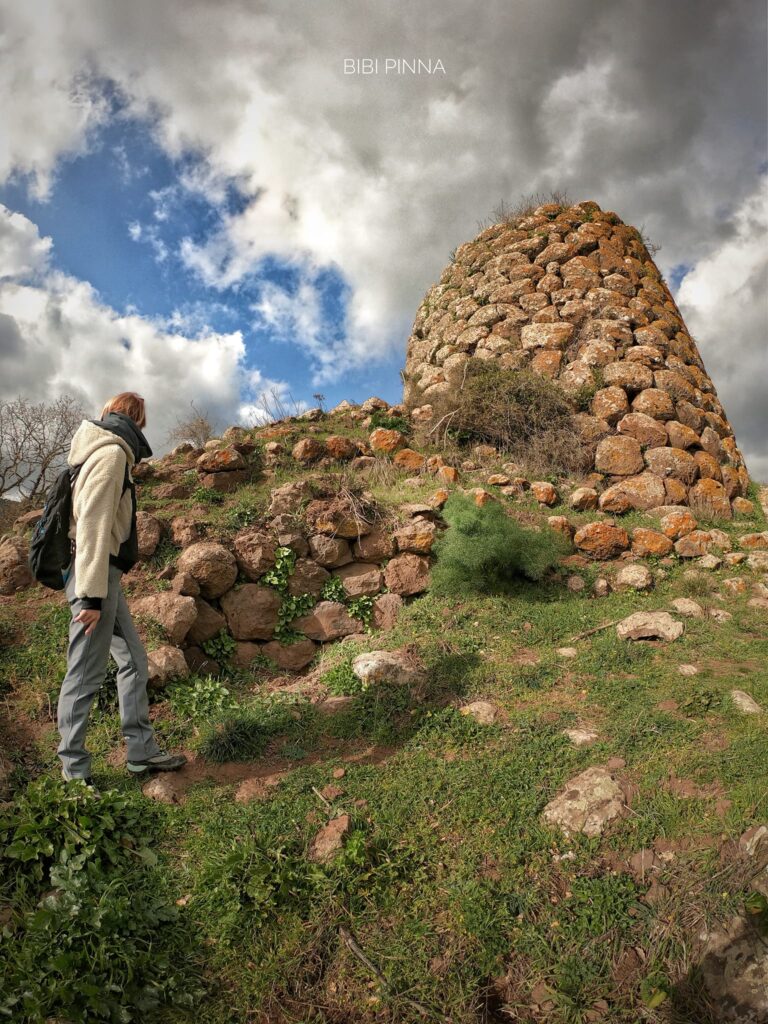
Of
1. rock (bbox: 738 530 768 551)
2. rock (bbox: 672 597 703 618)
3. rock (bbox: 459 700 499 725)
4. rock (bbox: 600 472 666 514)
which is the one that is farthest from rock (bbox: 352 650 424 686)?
rock (bbox: 738 530 768 551)

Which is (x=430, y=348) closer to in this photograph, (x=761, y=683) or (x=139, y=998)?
(x=761, y=683)

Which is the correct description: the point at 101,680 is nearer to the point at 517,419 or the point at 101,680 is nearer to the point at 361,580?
the point at 361,580

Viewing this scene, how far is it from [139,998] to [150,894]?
49 cm

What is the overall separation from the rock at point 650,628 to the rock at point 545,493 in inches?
103

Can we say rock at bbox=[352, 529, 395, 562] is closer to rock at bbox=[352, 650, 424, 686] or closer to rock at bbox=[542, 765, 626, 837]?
rock at bbox=[352, 650, 424, 686]

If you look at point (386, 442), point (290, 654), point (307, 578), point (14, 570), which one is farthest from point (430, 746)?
point (386, 442)

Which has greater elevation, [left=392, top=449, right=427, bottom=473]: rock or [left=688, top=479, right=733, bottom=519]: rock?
[left=392, top=449, right=427, bottom=473]: rock

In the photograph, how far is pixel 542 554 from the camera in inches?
232

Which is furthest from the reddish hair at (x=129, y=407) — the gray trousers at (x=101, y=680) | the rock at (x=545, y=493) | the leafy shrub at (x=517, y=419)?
the leafy shrub at (x=517, y=419)

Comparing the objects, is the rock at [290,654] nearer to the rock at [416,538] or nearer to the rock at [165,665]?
the rock at [165,665]

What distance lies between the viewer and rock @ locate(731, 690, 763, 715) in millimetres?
3816

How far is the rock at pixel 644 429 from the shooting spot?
903 centimetres

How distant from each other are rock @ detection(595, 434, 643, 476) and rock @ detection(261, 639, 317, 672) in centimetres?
567

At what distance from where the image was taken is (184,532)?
5.71 m
